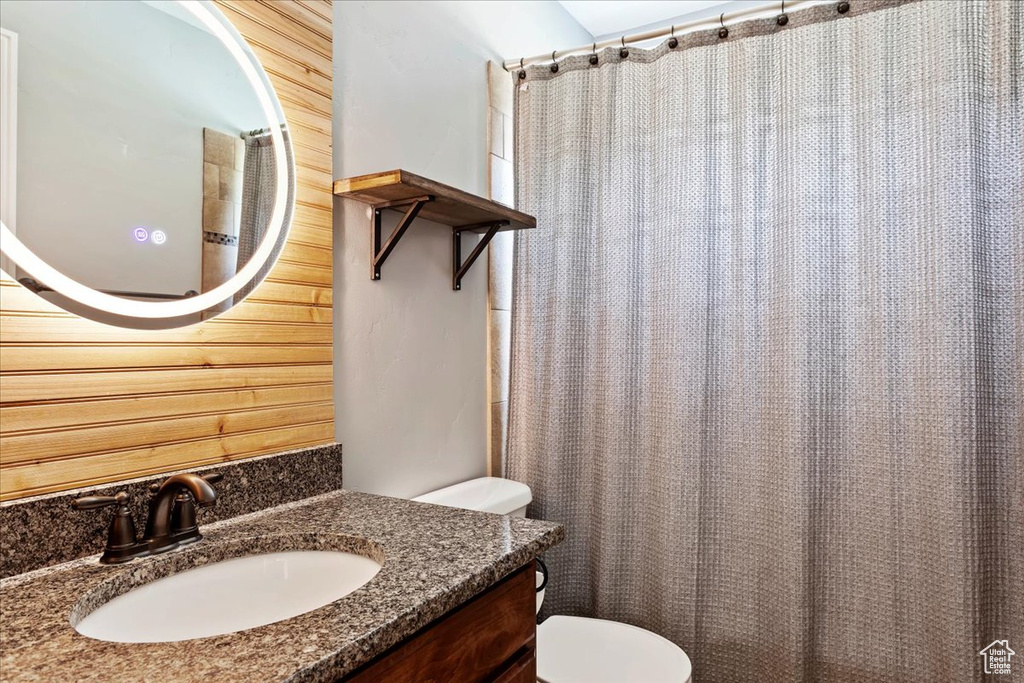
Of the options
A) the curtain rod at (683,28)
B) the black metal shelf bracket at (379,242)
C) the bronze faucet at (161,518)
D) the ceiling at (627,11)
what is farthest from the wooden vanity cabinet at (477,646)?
the ceiling at (627,11)

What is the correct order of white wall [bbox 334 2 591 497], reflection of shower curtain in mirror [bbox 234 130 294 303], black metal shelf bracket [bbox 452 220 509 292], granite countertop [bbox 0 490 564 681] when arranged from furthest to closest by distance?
black metal shelf bracket [bbox 452 220 509 292], white wall [bbox 334 2 591 497], reflection of shower curtain in mirror [bbox 234 130 294 303], granite countertop [bbox 0 490 564 681]

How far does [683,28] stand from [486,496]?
145cm

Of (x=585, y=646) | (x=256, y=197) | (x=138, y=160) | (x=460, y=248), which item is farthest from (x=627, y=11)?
(x=585, y=646)

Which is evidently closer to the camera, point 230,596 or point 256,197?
point 230,596

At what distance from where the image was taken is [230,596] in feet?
3.18

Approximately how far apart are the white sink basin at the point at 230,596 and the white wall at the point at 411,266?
447 mm

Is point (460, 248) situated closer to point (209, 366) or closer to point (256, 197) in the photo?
point (256, 197)

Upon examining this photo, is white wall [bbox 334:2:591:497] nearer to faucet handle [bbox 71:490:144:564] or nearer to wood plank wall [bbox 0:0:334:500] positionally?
wood plank wall [bbox 0:0:334:500]

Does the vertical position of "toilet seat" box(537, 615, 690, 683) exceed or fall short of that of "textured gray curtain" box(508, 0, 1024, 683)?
it falls short

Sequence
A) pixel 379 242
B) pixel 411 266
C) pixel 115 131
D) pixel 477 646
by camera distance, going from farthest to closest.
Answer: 1. pixel 411 266
2. pixel 379 242
3. pixel 115 131
4. pixel 477 646

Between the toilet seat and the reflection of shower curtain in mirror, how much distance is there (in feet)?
3.59

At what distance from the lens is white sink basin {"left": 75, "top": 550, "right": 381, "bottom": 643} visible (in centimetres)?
86

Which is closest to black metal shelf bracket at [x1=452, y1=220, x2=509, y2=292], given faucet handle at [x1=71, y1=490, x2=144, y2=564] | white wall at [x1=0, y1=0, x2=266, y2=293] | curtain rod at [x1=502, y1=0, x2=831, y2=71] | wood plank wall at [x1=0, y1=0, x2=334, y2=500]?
wood plank wall at [x1=0, y1=0, x2=334, y2=500]

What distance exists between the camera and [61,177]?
950 millimetres
